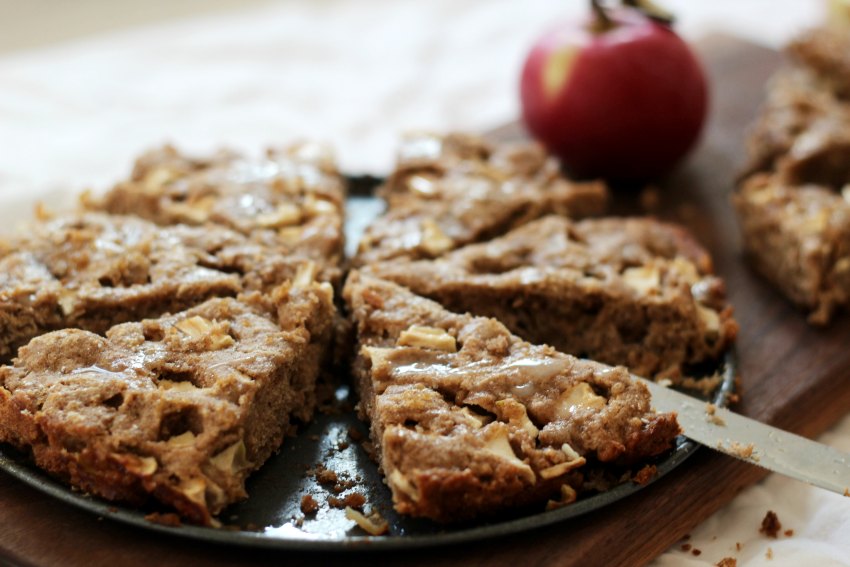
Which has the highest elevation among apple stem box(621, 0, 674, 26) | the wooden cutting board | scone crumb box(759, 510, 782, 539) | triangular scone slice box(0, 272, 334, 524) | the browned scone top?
apple stem box(621, 0, 674, 26)

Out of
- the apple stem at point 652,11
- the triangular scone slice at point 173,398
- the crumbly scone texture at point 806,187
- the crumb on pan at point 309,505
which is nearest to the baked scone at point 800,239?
the crumbly scone texture at point 806,187

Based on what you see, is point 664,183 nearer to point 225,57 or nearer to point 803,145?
point 803,145

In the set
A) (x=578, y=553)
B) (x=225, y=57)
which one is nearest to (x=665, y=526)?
(x=578, y=553)

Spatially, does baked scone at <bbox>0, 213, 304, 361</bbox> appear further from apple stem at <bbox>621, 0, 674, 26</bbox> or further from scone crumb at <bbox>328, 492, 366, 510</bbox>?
apple stem at <bbox>621, 0, 674, 26</bbox>

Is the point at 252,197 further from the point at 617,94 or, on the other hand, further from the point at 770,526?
the point at 770,526

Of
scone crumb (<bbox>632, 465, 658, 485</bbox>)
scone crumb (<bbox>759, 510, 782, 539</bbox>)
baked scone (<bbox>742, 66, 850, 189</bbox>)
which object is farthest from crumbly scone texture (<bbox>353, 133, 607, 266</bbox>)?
scone crumb (<bbox>759, 510, 782, 539</bbox>)

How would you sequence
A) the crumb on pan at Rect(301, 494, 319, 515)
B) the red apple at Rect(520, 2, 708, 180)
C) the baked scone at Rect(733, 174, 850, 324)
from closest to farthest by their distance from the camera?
1. the crumb on pan at Rect(301, 494, 319, 515)
2. the baked scone at Rect(733, 174, 850, 324)
3. the red apple at Rect(520, 2, 708, 180)

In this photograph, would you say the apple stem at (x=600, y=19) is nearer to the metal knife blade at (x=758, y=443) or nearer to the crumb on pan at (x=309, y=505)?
the metal knife blade at (x=758, y=443)
